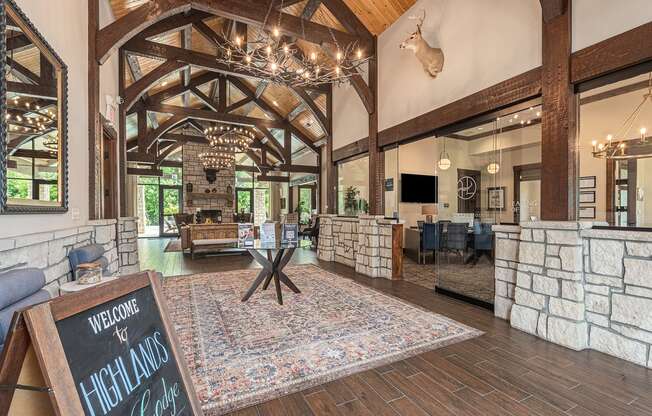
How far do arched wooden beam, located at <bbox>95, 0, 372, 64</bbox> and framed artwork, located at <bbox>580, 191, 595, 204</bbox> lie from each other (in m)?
4.31

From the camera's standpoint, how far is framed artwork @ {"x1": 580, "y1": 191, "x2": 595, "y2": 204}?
263 centimetres

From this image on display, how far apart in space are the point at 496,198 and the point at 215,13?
4.76 metres

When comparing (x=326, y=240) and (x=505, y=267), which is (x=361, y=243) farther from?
(x=505, y=267)

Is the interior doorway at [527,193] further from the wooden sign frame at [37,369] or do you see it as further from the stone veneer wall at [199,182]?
the stone veneer wall at [199,182]

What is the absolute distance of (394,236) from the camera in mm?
5121

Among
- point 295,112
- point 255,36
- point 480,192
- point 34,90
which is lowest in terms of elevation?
point 480,192

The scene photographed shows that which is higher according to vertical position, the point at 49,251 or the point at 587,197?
the point at 587,197

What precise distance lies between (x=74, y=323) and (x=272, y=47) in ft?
10.8

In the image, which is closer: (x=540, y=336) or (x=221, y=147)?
(x=540, y=336)

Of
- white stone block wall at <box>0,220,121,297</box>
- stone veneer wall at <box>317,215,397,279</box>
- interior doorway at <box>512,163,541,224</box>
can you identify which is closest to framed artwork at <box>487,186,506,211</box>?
interior doorway at <box>512,163,541,224</box>

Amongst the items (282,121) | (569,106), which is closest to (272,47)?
(569,106)

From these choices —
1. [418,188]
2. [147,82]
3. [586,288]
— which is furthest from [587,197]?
[147,82]

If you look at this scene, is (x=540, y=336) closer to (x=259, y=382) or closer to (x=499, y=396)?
(x=499, y=396)

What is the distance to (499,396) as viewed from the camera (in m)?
1.91
